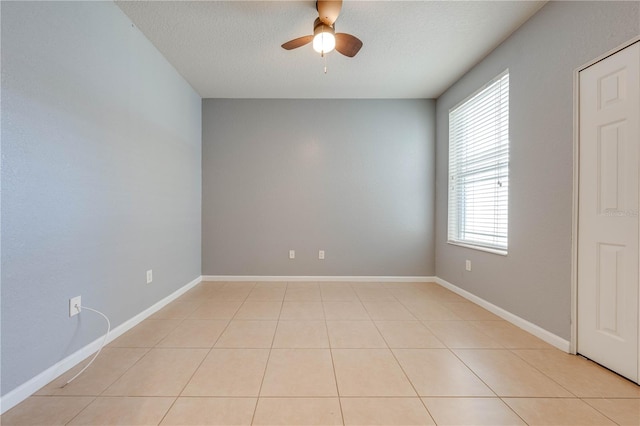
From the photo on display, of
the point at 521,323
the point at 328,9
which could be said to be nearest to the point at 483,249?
the point at 521,323

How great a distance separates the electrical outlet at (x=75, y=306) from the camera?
1658mm

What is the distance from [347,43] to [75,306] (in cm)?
276

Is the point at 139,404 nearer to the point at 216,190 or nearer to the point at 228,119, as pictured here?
the point at 216,190

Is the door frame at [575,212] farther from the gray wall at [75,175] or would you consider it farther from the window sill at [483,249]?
the gray wall at [75,175]

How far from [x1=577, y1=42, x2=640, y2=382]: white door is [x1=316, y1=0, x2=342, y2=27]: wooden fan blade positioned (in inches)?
70.0

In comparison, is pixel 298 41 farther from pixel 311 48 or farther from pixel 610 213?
pixel 610 213

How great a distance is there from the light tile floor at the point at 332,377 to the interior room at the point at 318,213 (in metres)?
0.02

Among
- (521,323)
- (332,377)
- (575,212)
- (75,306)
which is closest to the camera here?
(332,377)

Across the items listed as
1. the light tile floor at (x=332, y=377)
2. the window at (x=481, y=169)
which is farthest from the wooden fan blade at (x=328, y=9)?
the light tile floor at (x=332, y=377)

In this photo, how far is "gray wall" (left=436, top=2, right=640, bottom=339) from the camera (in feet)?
5.69

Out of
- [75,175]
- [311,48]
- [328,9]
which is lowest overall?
[75,175]

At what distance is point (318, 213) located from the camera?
378 centimetres

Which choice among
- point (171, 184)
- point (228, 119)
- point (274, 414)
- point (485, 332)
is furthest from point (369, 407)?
point (228, 119)

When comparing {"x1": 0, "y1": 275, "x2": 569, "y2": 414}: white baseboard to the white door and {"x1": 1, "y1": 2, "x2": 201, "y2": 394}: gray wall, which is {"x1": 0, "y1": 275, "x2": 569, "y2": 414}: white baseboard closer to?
{"x1": 1, "y1": 2, "x2": 201, "y2": 394}: gray wall
